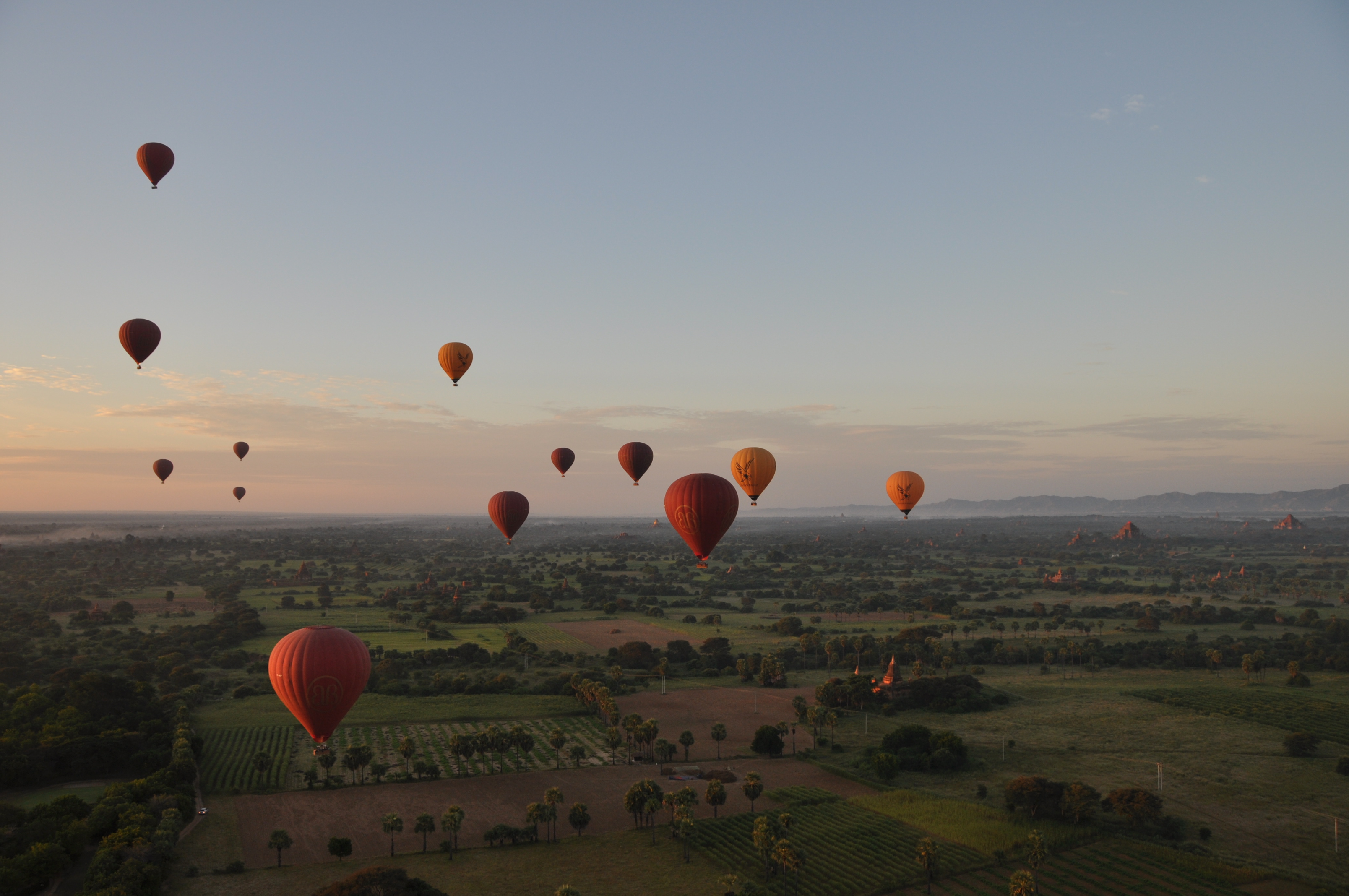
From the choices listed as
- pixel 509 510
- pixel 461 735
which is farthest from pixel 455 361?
pixel 461 735

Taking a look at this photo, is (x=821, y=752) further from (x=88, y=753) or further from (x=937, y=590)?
(x=937, y=590)

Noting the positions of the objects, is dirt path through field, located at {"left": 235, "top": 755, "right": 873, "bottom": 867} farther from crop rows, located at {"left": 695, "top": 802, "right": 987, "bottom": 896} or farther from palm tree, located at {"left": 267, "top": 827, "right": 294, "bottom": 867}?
crop rows, located at {"left": 695, "top": 802, "right": 987, "bottom": 896}

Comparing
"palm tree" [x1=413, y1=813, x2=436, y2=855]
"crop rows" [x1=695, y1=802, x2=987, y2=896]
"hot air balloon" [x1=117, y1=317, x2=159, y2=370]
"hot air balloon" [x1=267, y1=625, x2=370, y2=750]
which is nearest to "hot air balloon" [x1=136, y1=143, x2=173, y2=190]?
"hot air balloon" [x1=117, y1=317, x2=159, y2=370]

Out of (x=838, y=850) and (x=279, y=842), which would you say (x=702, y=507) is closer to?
(x=838, y=850)

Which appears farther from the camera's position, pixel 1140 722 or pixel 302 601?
pixel 302 601

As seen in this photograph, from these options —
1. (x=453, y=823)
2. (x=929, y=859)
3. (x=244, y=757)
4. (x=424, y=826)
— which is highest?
(x=453, y=823)

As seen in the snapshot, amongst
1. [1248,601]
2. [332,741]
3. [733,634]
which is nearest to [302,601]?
[733,634]
